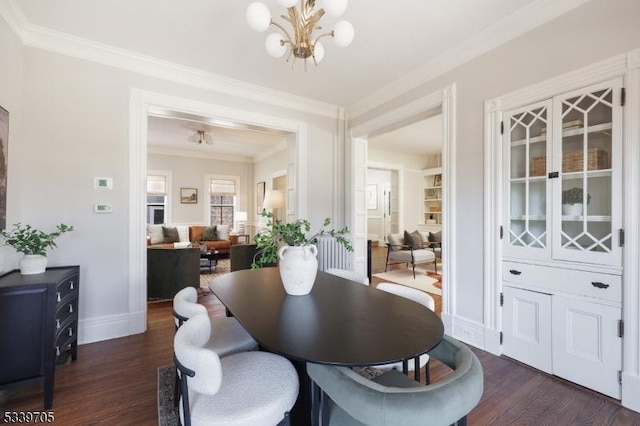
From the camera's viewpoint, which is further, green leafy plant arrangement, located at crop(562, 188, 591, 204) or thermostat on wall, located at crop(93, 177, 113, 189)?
thermostat on wall, located at crop(93, 177, 113, 189)

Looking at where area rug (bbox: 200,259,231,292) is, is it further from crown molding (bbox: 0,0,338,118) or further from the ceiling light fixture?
crown molding (bbox: 0,0,338,118)

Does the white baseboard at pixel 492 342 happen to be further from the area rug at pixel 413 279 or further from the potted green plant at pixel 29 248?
the potted green plant at pixel 29 248

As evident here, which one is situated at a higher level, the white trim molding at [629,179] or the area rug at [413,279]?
the white trim molding at [629,179]

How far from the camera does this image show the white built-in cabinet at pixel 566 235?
6.28 feet

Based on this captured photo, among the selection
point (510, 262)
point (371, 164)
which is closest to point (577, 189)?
point (510, 262)

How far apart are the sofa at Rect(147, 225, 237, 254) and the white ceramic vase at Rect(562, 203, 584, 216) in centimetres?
617

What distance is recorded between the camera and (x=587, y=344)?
201cm

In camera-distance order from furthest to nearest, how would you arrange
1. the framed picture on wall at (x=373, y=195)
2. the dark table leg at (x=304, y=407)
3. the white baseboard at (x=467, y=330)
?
the framed picture on wall at (x=373, y=195) → the white baseboard at (x=467, y=330) → the dark table leg at (x=304, y=407)

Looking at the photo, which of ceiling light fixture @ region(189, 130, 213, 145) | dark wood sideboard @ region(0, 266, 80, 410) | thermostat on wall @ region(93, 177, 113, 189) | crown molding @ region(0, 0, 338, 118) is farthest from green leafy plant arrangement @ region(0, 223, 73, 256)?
ceiling light fixture @ region(189, 130, 213, 145)

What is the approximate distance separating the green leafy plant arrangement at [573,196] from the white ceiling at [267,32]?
1.30 m

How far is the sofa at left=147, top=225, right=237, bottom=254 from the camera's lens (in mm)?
6637

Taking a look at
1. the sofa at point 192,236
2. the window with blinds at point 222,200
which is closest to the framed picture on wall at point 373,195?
the window with blinds at point 222,200

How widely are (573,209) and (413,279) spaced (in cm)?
330

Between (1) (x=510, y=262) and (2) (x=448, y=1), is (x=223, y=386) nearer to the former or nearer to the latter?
(1) (x=510, y=262)
